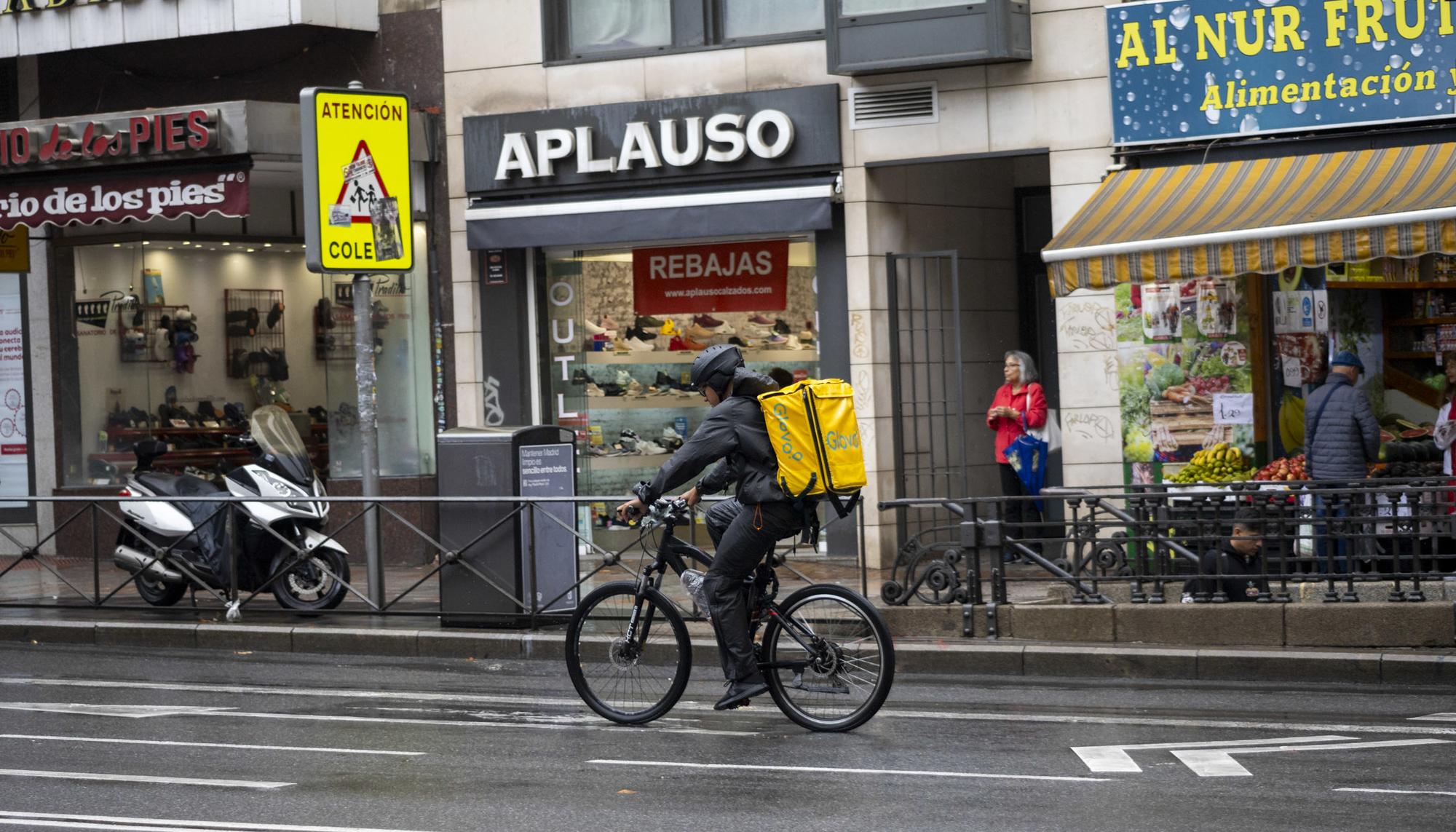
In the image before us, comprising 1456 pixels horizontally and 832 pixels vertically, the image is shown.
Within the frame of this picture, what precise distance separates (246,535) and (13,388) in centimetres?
684

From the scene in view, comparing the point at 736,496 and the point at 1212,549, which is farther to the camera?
the point at 1212,549

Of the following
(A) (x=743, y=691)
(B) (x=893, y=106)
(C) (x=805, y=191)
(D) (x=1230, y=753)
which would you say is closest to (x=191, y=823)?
(A) (x=743, y=691)

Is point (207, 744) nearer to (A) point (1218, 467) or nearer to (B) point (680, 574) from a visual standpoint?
(B) point (680, 574)

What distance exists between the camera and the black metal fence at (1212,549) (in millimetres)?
10781

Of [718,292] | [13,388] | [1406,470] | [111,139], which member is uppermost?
[111,139]

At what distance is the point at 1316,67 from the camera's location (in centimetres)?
1408

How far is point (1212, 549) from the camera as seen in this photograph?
36.9 ft

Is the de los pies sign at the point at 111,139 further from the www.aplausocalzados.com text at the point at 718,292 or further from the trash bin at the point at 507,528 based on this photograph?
the trash bin at the point at 507,528

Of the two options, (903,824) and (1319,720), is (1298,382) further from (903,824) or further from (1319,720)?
(903,824)

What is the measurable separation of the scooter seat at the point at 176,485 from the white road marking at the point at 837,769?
268 inches

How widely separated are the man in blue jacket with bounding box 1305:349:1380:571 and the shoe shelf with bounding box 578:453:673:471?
634 centimetres

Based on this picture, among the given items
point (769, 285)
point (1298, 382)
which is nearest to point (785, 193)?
point (769, 285)

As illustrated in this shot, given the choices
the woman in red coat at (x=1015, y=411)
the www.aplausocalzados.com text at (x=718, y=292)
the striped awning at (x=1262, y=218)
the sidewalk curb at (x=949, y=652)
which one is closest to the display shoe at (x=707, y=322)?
the www.aplausocalzados.com text at (x=718, y=292)

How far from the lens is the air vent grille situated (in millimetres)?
15727
